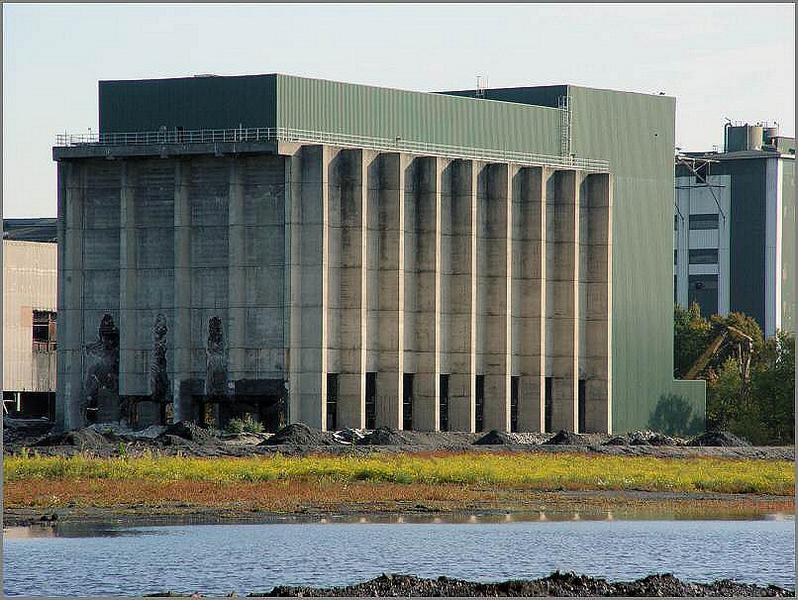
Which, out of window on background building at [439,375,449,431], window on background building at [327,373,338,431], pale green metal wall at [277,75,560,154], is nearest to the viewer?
window on background building at [327,373,338,431]

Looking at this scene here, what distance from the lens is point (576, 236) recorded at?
338ft

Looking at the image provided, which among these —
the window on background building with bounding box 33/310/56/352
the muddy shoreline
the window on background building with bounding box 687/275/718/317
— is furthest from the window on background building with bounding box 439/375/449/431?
the window on background building with bounding box 687/275/718/317

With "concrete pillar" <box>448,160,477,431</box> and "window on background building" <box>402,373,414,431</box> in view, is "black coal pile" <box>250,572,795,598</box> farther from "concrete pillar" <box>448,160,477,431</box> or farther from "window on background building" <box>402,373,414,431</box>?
"concrete pillar" <box>448,160,477,431</box>

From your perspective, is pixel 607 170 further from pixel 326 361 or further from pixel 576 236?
pixel 326 361

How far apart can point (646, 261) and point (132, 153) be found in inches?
1299

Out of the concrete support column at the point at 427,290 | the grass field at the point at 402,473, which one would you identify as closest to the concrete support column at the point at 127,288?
the concrete support column at the point at 427,290

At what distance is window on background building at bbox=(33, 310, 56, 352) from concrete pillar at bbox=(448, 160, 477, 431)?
2636 centimetres

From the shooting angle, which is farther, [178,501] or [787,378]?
[787,378]

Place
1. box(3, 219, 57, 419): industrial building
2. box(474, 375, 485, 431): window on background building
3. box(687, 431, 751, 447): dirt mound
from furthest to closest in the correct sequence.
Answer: box(3, 219, 57, 419): industrial building < box(474, 375, 485, 431): window on background building < box(687, 431, 751, 447): dirt mound

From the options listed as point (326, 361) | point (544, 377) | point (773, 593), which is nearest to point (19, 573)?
point (773, 593)

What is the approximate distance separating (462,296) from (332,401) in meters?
9.88

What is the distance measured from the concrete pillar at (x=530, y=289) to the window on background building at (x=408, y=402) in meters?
7.67

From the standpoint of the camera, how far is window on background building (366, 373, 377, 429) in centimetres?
9431

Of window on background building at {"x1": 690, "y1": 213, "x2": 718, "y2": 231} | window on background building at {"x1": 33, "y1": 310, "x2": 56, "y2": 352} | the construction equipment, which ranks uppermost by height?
window on background building at {"x1": 690, "y1": 213, "x2": 718, "y2": 231}
